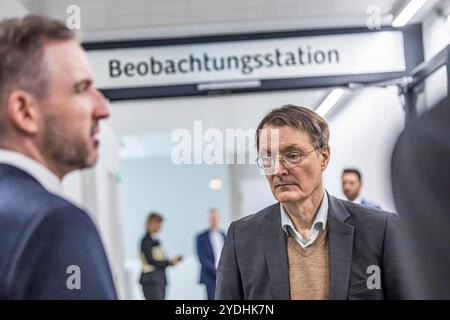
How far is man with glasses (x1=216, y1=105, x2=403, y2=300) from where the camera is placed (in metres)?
1.05

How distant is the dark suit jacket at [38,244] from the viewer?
2.88 ft

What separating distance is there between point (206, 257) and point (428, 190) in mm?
410

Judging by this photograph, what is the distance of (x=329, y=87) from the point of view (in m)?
1.20

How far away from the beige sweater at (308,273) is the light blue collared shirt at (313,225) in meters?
0.01

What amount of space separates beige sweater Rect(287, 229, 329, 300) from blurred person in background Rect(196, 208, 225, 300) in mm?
135

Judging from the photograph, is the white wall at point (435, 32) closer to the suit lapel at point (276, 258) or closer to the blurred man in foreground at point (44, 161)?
the suit lapel at point (276, 258)

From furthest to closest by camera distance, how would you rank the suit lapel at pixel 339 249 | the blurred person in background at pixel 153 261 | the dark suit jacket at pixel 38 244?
1. the blurred person in background at pixel 153 261
2. the suit lapel at pixel 339 249
3. the dark suit jacket at pixel 38 244

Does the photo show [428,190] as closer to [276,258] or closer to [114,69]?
[276,258]

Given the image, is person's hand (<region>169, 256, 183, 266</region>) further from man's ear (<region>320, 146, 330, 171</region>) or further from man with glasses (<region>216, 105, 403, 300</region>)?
man's ear (<region>320, 146, 330, 171</region>)

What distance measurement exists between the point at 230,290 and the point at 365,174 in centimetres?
31

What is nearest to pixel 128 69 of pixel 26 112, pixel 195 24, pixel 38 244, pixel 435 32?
pixel 195 24

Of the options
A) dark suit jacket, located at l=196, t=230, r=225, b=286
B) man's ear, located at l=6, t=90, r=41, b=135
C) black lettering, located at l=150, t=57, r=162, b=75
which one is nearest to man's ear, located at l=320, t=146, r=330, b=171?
dark suit jacket, located at l=196, t=230, r=225, b=286

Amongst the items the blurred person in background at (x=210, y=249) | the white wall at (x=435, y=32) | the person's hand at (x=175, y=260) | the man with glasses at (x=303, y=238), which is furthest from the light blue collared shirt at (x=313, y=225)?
the white wall at (x=435, y=32)
